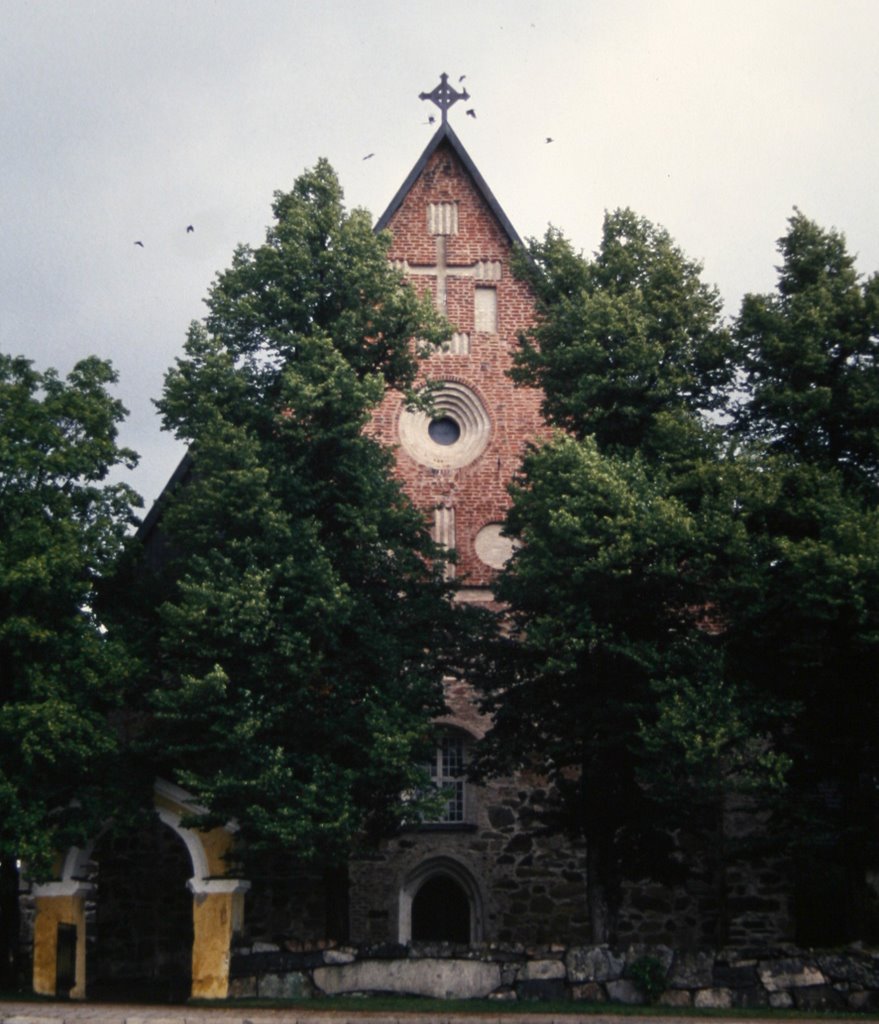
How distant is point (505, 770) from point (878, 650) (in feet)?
19.9

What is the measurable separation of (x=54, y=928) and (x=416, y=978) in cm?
629

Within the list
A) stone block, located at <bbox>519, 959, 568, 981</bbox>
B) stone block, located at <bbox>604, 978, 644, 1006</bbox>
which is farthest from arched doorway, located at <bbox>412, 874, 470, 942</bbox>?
stone block, located at <bbox>604, 978, 644, 1006</bbox>

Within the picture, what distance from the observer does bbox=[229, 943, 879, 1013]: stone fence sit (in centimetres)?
2072

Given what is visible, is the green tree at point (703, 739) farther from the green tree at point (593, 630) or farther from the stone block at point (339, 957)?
the stone block at point (339, 957)

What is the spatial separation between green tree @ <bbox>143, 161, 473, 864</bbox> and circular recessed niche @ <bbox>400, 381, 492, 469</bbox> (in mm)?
4487

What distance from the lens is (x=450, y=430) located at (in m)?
30.5

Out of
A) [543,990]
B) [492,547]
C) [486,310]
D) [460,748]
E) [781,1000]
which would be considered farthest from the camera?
[486,310]

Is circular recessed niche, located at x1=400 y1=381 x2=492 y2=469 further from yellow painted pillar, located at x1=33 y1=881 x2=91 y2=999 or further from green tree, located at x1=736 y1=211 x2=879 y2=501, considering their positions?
yellow painted pillar, located at x1=33 y1=881 x2=91 y2=999

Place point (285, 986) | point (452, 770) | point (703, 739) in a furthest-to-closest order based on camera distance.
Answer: point (452, 770), point (285, 986), point (703, 739)

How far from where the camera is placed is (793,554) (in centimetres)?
2153

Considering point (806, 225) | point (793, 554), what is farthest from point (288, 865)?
point (806, 225)

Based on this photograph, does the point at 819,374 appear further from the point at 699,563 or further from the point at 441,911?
the point at 441,911

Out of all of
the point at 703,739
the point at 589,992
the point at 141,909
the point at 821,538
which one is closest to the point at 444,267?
the point at 821,538

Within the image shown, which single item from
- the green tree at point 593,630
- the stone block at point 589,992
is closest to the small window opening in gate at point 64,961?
the green tree at point 593,630
